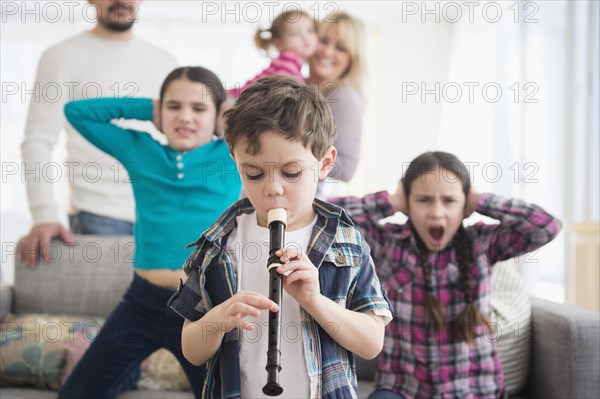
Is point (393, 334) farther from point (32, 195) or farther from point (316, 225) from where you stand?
point (32, 195)

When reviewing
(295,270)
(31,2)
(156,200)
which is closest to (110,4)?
(156,200)

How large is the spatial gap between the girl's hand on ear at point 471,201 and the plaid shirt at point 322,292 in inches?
27.0

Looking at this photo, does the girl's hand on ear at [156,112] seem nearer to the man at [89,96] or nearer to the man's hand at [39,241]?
the man at [89,96]

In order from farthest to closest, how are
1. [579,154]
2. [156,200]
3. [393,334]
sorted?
[579,154] < [393,334] < [156,200]

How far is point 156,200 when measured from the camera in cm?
160

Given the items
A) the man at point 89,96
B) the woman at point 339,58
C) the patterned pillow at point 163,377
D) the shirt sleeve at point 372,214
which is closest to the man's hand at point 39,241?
the man at point 89,96

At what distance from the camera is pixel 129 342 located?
1.54 meters

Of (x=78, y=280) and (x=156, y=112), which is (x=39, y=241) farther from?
(x=156, y=112)

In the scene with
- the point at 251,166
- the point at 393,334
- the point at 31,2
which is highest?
the point at 31,2

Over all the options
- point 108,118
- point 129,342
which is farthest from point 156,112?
point 129,342

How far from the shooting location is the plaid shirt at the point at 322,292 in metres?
1.05

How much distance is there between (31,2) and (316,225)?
4.82 m

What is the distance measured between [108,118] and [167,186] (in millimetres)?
292

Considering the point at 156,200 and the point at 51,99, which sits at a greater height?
the point at 51,99
